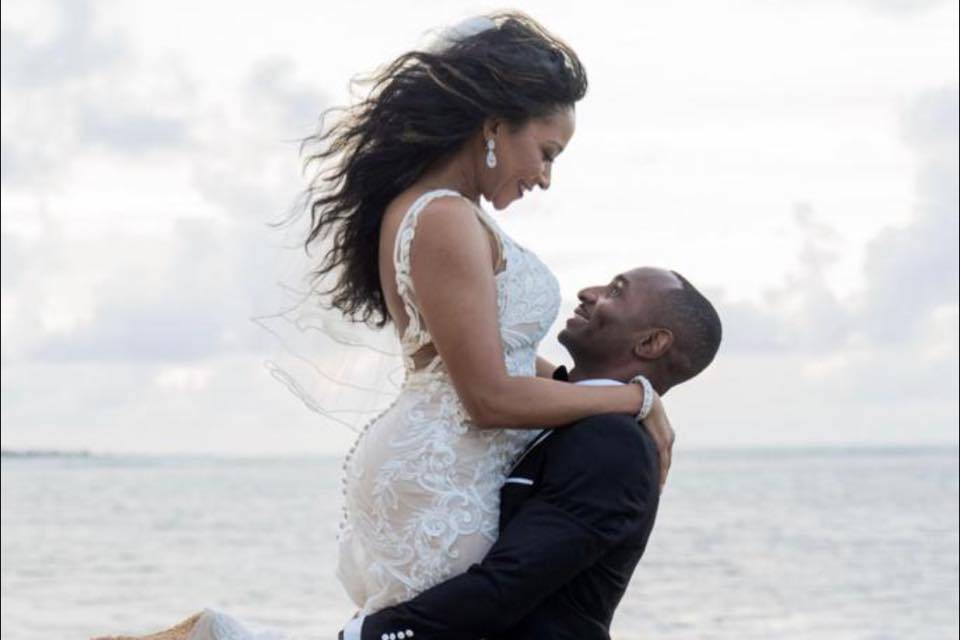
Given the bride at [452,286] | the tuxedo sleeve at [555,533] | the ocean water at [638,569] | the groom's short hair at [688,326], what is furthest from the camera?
the ocean water at [638,569]

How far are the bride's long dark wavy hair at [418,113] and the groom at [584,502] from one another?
461 millimetres

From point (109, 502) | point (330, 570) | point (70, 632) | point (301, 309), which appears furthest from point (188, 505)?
point (301, 309)

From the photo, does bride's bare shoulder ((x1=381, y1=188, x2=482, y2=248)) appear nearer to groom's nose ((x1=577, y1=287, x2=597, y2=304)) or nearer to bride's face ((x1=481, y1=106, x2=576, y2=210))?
bride's face ((x1=481, y1=106, x2=576, y2=210))

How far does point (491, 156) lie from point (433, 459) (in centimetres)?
68

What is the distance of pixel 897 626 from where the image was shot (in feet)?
61.2

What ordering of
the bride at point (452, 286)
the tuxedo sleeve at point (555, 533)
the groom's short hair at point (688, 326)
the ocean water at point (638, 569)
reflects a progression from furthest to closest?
the ocean water at point (638, 569)
the groom's short hair at point (688, 326)
the bride at point (452, 286)
the tuxedo sleeve at point (555, 533)

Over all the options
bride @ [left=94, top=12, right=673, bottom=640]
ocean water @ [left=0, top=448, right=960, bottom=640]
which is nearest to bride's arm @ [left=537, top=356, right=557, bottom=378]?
bride @ [left=94, top=12, right=673, bottom=640]

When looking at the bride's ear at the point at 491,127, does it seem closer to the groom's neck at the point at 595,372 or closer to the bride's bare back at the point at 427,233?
the bride's bare back at the point at 427,233

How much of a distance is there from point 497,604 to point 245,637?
2.70 ft

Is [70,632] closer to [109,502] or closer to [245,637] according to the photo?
[245,637]

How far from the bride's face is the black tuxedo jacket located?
566mm

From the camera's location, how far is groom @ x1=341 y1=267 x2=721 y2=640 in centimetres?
383

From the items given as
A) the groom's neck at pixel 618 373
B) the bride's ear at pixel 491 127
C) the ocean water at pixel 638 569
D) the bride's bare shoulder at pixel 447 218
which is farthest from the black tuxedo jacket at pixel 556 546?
the ocean water at pixel 638 569

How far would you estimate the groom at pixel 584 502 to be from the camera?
12.6 feet
